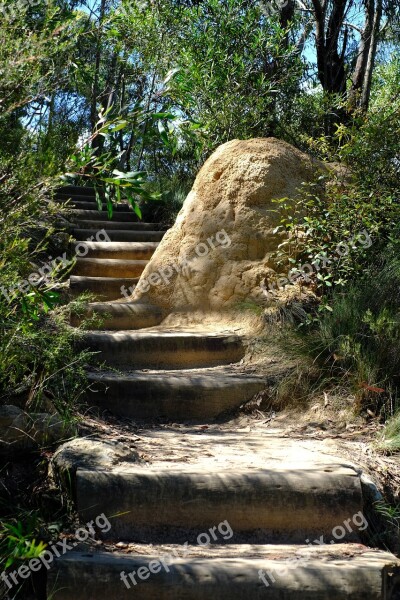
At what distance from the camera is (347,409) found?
4.90m

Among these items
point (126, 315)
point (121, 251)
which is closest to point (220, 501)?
point (126, 315)

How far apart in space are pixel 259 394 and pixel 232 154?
2.71 meters

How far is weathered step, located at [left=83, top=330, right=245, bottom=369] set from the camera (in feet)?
19.0

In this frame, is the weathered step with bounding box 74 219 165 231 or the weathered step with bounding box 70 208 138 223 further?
the weathered step with bounding box 70 208 138 223

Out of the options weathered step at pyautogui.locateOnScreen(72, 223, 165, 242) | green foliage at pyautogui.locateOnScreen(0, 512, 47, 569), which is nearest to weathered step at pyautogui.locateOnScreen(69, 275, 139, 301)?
weathered step at pyautogui.locateOnScreen(72, 223, 165, 242)

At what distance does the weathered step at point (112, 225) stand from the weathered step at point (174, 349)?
381cm

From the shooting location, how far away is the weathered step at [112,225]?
951 cm

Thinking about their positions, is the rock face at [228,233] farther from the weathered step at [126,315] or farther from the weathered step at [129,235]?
the weathered step at [129,235]

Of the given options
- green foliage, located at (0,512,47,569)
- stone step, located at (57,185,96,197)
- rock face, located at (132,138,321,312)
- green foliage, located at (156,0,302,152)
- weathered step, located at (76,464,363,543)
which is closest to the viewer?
green foliage, located at (0,512,47,569)

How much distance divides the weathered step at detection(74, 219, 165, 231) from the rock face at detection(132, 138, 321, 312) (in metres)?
2.58

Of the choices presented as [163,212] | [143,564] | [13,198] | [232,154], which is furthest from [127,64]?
[143,564]

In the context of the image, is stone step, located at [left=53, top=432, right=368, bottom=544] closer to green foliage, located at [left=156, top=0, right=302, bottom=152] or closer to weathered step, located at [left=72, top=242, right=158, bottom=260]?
weathered step, located at [left=72, top=242, right=158, bottom=260]

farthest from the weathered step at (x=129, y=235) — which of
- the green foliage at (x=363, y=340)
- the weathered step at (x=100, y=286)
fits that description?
the green foliage at (x=363, y=340)

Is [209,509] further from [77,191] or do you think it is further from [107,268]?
[77,191]
